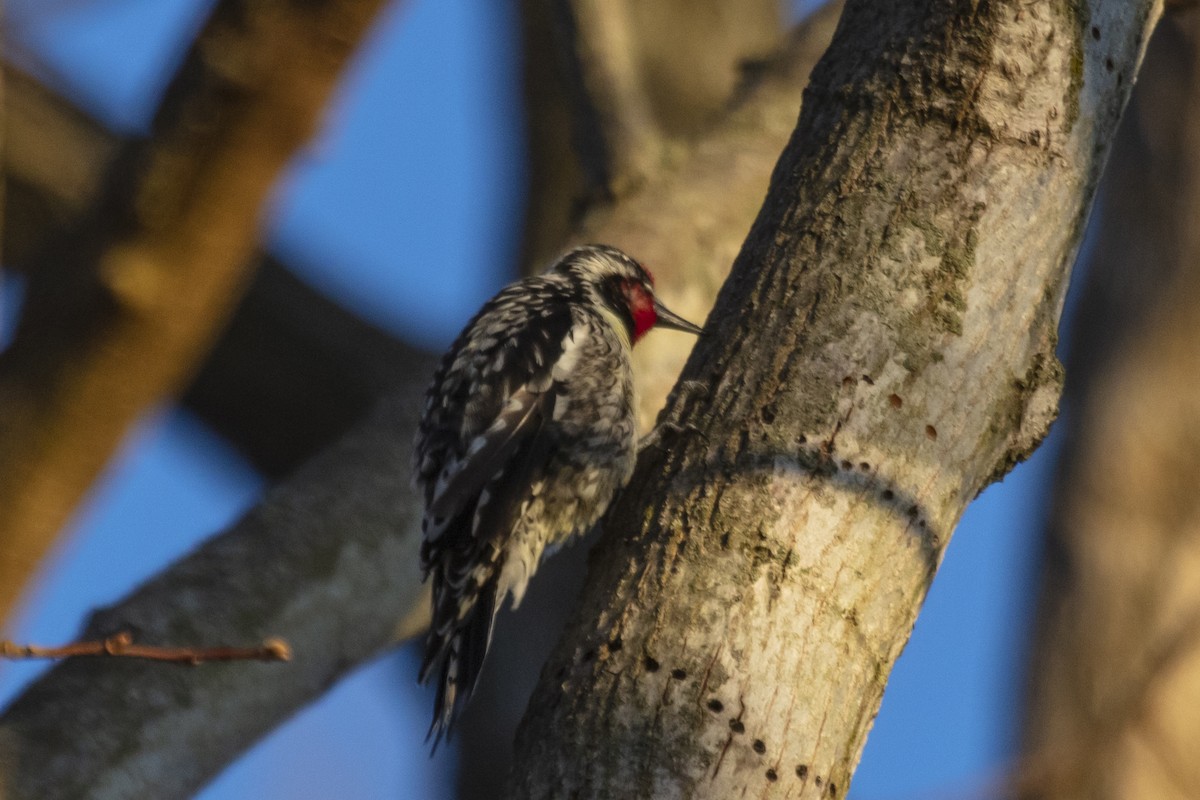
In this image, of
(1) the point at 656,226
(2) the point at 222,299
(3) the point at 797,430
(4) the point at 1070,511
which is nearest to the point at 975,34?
(3) the point at 797,430

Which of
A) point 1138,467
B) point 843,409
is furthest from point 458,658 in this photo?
point 1138,467

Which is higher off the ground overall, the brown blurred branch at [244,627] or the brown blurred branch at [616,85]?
the brown blurred branch at [616,85]

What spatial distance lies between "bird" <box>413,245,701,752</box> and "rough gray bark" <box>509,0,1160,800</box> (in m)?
0.75

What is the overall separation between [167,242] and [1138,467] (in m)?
4.67

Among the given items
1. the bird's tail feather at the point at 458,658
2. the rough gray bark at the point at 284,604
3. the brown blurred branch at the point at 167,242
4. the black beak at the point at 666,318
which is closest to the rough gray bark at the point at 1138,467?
the rough gray bark at the point at 284,604

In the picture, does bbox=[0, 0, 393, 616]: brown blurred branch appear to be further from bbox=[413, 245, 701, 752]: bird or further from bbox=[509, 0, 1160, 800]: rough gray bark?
bbox=[413, 245, 701, 752]: bird

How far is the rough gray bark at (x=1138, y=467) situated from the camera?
5.16 metres

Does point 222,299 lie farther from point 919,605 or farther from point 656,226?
point 656,226

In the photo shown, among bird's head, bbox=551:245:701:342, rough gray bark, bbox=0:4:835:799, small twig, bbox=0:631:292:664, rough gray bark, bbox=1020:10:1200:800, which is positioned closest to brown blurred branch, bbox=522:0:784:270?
rough gray bark, bbox=0:4:835:799

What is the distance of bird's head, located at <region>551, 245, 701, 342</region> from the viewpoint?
4562mm

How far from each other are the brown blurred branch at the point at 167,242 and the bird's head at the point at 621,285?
9.22 feet

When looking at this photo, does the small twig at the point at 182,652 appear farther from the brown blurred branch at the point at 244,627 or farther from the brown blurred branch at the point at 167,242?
the brown blurred branch at the point at 244,627

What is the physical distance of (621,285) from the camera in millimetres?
4621

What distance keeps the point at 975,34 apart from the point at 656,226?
101 inches
